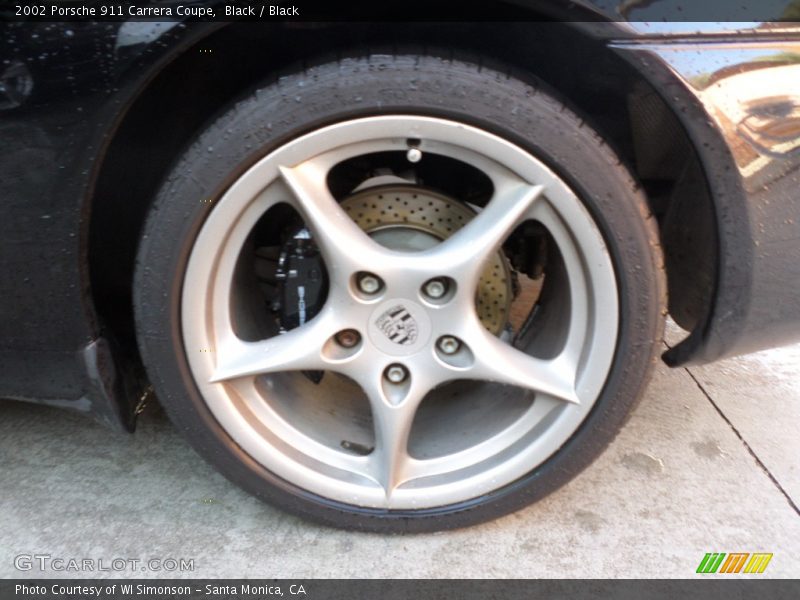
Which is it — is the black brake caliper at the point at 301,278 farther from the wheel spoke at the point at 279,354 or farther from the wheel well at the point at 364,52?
the wheel well at the point at 364,52

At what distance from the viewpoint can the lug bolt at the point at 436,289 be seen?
1.64 metres

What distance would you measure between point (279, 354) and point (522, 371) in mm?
586

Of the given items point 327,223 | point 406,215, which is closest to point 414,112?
point 327,223

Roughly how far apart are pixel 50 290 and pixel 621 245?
1.27 metres

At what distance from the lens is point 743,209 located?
1491mm

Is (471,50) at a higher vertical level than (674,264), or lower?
higher

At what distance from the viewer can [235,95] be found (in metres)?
1.67

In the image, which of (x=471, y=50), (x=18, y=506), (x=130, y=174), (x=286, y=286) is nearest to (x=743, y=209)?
(x=471, y=50)

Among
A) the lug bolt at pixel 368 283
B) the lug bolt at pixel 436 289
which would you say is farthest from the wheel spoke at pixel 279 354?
the lug bolt at pixel 436 289

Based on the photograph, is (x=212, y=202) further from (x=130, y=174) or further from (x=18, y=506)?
(x=18, y=506)

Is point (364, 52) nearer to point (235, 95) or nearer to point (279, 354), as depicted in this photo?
point (235, 95)

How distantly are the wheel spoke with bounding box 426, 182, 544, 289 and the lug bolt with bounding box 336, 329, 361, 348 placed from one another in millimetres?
276

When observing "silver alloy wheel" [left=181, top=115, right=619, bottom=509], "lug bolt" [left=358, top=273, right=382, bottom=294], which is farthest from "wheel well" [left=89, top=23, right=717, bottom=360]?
"lug bolt" [left=358, top=273, right=382, bottom=294]

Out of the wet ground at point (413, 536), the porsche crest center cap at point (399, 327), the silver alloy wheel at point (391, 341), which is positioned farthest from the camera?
the wet ground at point (413, 536)
